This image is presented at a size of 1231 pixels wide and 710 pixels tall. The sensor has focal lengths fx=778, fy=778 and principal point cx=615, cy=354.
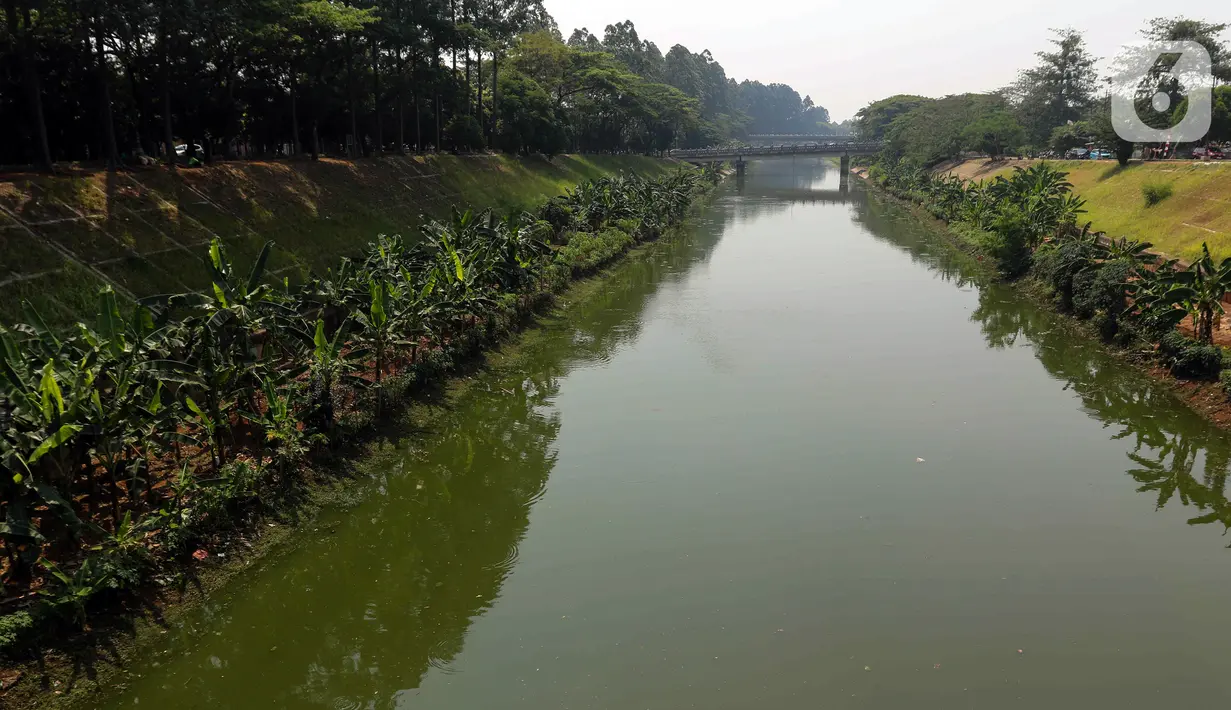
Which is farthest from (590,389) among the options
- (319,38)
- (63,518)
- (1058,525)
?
(319,38)

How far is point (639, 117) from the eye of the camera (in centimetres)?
8019

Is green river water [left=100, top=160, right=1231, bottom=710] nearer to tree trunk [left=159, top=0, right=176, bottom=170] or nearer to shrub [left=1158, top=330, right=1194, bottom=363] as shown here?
shrub [left=1158, top=330, right=1194, bottom=363]

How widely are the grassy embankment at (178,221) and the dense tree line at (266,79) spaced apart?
77.1 inches

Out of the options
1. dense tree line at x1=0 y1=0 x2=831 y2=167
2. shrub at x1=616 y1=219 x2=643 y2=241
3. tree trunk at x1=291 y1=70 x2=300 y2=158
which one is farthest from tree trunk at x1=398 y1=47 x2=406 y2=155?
shrub at x1=616 y1=219 x2=643 y2=241

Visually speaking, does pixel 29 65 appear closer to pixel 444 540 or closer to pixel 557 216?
pixel 444 540

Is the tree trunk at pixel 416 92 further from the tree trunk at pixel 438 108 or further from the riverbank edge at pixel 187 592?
the riverbank edge at pixel 187 592

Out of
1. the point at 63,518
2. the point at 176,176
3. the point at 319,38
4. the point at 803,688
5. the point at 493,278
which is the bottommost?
the point at 803,688

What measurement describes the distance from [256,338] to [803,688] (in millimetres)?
15354

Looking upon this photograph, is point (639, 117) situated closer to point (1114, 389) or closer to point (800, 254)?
point (800, 254)

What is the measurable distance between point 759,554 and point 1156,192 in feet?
118

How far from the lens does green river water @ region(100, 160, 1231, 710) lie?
10.7 m

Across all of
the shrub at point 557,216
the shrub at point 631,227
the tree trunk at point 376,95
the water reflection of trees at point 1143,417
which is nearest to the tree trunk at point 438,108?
the tree trunk at point 376,95

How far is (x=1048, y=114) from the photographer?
75375mm

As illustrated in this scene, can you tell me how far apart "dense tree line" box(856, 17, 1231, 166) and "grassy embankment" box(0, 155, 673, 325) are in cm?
4446
